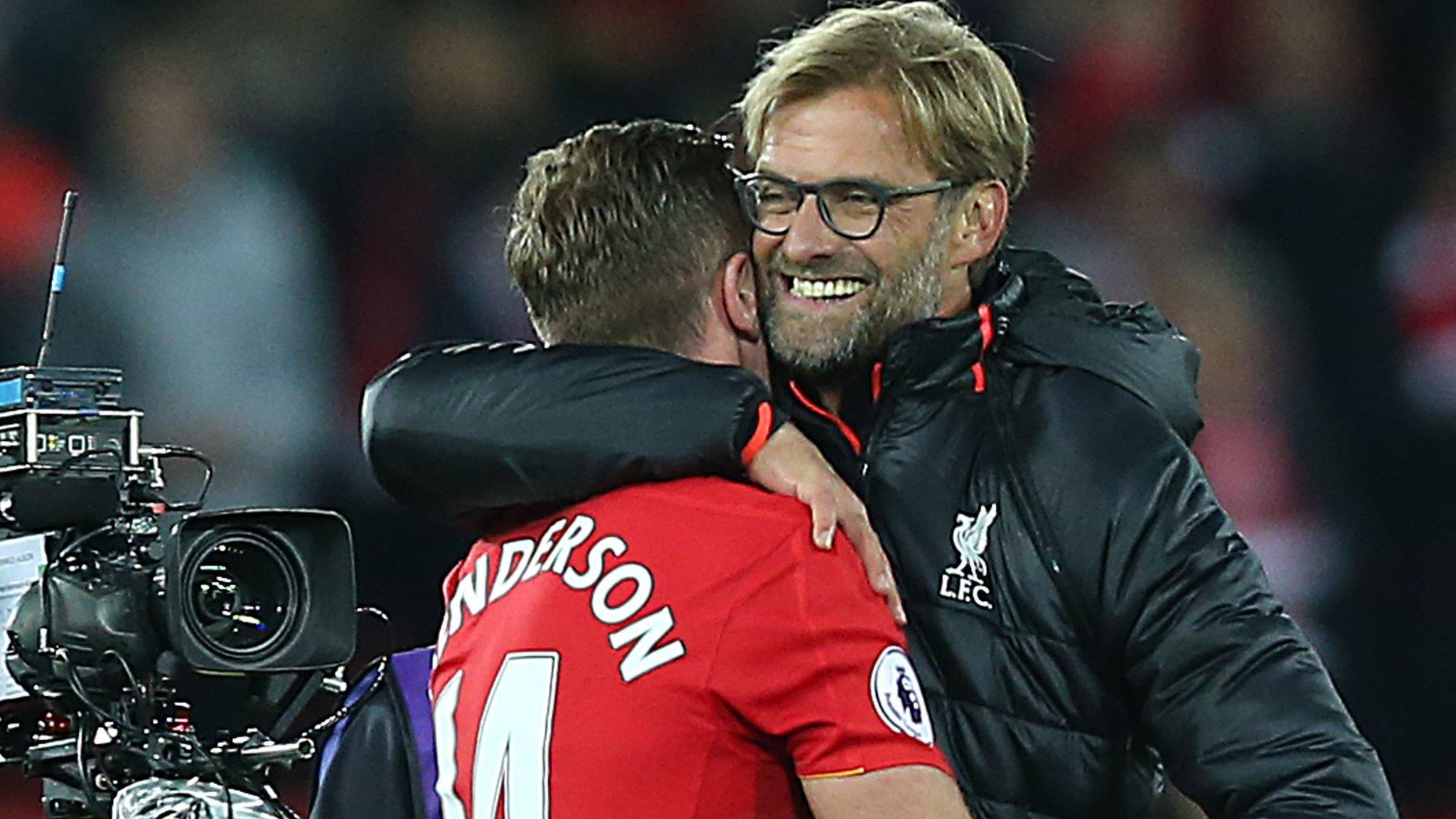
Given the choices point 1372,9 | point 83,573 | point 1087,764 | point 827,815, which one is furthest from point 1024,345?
point 1372,9

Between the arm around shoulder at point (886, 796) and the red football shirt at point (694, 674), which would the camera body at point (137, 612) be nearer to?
the red football shirt at point (694, 674)

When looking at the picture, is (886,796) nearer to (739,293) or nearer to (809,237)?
(739,293)

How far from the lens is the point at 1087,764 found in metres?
1.46

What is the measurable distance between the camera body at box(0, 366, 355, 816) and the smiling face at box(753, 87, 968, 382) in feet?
2.89

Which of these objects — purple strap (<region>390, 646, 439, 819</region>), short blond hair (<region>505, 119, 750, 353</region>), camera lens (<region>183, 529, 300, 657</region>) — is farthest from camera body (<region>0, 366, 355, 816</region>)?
short blond hair (<region>505, 119, 750, 353</region>)

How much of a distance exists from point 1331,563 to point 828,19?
93.9 inches

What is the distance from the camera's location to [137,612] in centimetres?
228

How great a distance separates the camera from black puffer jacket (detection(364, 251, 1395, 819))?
53.1 inches

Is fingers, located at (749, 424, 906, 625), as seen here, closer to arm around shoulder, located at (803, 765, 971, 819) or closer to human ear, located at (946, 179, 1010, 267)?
arm around shoulder, located at (803, 765, 971, 819)

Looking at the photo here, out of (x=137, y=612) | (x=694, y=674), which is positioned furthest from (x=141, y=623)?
(x=694, y=674)

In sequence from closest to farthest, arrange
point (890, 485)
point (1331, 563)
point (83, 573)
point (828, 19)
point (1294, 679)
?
point (1294, 679), point (890, 485), point (828, 19), point (83, 573), point (1331, 563)

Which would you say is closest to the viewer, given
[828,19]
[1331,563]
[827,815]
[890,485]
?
[827,815]

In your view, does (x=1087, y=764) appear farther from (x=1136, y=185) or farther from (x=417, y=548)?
(x=1136, y=185)

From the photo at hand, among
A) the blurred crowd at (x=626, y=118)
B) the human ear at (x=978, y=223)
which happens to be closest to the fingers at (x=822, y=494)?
the human ear at (x=978, y=223)
